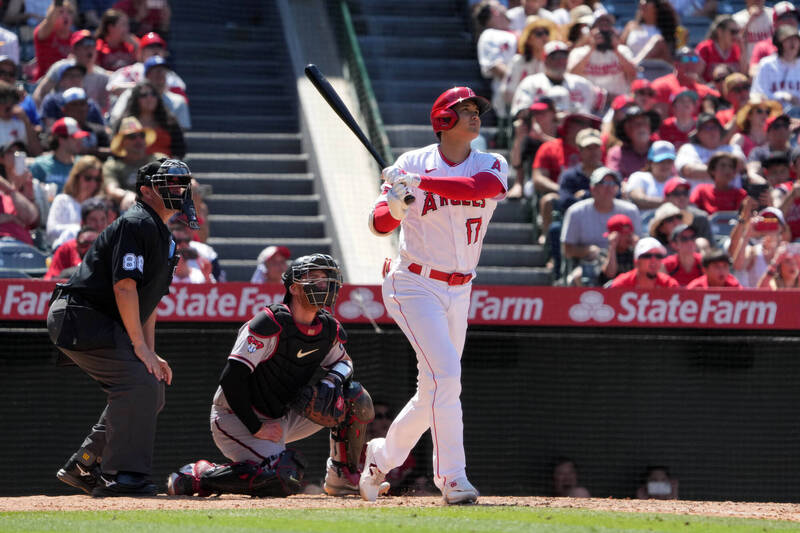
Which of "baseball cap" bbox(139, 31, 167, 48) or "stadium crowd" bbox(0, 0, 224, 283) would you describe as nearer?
"stadium crowd" bbox(0, 0, 224, 283)

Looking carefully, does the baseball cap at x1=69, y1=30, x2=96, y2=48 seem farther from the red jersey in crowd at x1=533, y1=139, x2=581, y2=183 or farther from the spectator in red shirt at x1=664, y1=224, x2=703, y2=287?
the spectator in red shirt at x1=664, y1=224, x2=703, y2=287

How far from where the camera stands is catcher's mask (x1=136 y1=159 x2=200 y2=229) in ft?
20.5

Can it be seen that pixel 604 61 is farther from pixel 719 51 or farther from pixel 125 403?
pixel 125 403

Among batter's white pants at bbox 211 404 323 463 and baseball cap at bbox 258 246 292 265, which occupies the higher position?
baseball cap at bbox 258 246 292 265

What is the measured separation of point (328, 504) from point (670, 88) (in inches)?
294

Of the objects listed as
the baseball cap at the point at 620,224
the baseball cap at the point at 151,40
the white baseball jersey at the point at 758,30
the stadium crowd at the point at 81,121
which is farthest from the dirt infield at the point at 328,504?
the white baseball jersey at the point at 758,30

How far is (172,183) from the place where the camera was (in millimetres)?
6242

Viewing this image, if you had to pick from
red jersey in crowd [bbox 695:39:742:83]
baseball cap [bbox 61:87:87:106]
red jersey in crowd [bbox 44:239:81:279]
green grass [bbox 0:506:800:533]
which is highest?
red jersey in crowd [bbox 695:39:742:83]

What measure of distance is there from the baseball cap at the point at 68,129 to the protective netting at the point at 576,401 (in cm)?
253

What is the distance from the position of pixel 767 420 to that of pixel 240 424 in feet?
11.9

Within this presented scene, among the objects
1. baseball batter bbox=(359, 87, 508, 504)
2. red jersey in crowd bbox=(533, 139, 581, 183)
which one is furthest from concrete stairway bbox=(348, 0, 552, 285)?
baseball batter bbox=(359, 87, 508, 504)

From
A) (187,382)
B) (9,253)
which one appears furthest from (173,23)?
(187,382)

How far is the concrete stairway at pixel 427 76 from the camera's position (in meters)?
10.9

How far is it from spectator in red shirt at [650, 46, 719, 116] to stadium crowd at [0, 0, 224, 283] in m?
4.37
